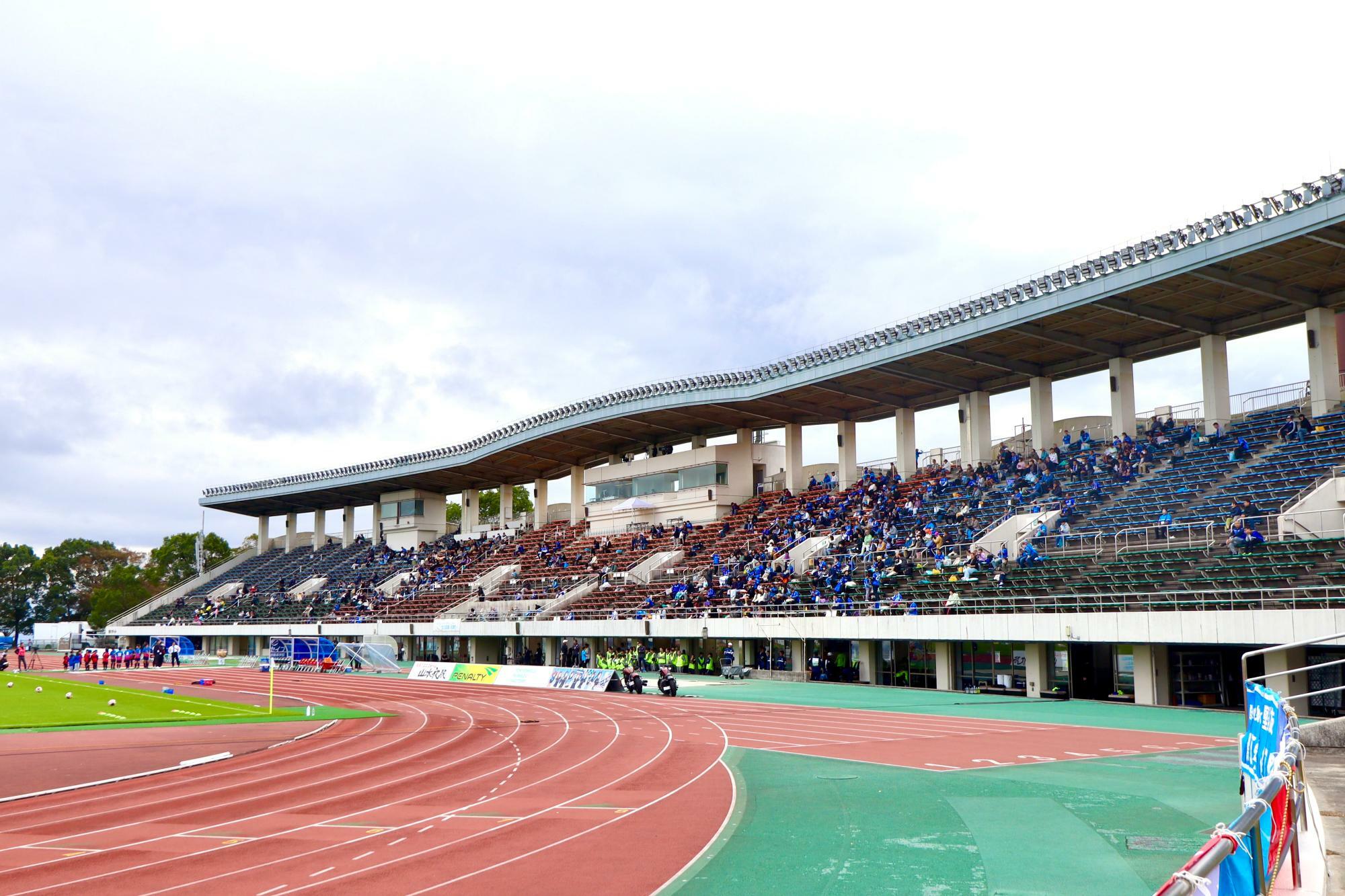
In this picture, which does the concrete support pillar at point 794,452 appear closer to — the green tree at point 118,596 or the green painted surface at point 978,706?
the green painted surface at point 978,706

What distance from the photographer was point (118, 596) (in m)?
114

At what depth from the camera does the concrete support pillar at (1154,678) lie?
29.9 m

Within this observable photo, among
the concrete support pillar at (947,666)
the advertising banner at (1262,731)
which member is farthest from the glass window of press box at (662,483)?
the advertising banner at (1262,731)

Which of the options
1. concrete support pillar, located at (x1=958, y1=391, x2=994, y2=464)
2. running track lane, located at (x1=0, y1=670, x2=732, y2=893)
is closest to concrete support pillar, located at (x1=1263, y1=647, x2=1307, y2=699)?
running track lane, located at (x1=0, y1=670, x2=732, y2=893)

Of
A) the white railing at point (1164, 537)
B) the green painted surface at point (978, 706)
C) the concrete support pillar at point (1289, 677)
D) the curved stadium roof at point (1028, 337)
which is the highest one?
the curved stadium roof at point (1028, 337)

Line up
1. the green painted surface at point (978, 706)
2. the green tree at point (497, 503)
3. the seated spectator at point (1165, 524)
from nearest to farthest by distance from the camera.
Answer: the green painted surface at point (978, 706) < the seated spectator at point (1165, 524) < the green tree at point (497, 503)

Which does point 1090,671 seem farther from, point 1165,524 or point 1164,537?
point 1165,524

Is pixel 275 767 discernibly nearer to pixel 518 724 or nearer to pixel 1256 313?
pixel 518 724

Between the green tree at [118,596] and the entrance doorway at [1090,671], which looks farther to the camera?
the green tree at [118,596]

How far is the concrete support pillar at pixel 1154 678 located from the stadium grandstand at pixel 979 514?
10 cm

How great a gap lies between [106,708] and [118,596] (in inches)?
3633

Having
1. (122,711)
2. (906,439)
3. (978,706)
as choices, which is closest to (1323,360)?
(978,706)

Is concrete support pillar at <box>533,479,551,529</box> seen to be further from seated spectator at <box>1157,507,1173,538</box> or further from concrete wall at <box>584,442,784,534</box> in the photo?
seated spectator at <box>1157,507,1173,538</box>

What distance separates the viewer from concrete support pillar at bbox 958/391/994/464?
48.8 meters
